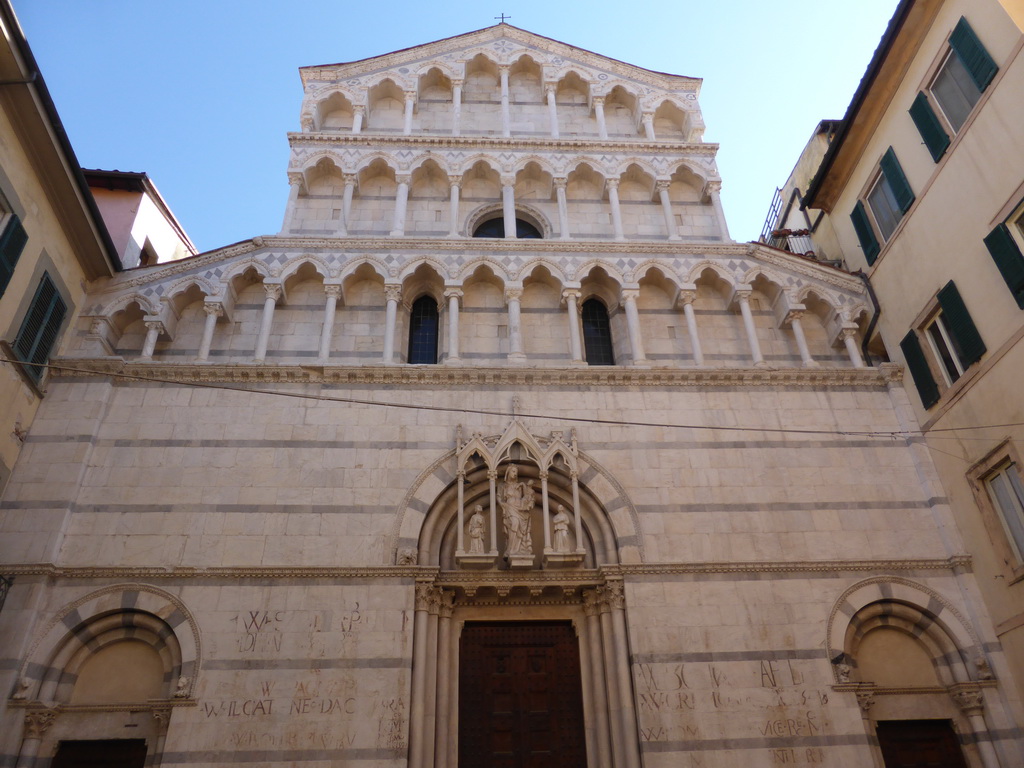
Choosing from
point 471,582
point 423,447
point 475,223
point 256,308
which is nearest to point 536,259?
point 475,223

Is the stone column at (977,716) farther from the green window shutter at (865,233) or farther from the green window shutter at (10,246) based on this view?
the green window shutter at (10,246)

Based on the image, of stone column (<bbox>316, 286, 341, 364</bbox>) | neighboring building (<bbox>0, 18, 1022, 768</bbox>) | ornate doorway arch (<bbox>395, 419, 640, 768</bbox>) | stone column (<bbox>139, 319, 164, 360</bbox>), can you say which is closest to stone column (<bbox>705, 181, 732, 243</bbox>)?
neighboring building (<bbox>0, 18, 1022, 768</bbox>)

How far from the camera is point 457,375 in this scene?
11383 mm

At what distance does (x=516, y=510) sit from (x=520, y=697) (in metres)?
2.42

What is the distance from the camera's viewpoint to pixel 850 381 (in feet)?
38.9

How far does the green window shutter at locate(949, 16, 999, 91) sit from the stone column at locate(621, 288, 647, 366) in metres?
5.48

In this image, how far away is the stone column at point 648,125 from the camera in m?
14.9

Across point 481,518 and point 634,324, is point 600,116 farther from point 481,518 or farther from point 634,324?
point 481,518

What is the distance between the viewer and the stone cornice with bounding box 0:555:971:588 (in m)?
9.56

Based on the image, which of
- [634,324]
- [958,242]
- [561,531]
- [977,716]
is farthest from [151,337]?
Answer: [977,716]

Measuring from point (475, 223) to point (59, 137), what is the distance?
673 cm

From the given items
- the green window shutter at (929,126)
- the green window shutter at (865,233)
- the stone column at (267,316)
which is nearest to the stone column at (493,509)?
the stone column at (267,316)

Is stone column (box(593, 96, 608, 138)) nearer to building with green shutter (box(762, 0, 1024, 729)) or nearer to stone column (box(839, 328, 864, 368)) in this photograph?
building with green shutter (box(762, 0, 1024, 729))

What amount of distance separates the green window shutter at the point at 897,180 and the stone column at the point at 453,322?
283 inches
